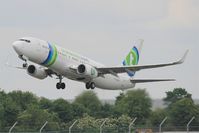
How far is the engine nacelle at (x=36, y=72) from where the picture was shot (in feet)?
259

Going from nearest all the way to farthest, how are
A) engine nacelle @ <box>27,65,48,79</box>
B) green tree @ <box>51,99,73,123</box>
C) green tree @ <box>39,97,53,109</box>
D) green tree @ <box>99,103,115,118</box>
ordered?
1. engine nacelle @ <box>27,65,48,79</box>
2. green tree @ <box>99,103,115,118</box>
3. green tree @ <box>51,99,73,123</box>
4. green tree @ <box>39,97,53,109</box>

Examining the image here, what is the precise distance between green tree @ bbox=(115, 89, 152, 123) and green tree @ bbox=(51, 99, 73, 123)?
873 centimetres

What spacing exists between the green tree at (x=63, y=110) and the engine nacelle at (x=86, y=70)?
25934 millimetres

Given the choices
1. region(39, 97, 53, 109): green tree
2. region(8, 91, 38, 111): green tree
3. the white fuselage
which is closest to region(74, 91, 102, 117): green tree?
the white fuselage

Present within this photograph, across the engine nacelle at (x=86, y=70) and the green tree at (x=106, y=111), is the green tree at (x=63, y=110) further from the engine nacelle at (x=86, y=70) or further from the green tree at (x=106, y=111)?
the engine nacelle at (x=86, y=70)

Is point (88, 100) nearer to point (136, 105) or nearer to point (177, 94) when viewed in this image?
point (136, 105)

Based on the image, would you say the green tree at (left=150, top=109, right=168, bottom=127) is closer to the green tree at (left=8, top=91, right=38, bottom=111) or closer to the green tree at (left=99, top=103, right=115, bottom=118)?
the green tree at (left=99, top=103, right=115, bottom=118)

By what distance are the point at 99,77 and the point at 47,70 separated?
506 centimetres

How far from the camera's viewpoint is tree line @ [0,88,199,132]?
88.9m

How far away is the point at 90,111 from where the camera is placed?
315 ft

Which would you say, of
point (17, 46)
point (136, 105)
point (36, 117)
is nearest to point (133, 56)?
point (136, 105)

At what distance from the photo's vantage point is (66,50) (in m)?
77.4

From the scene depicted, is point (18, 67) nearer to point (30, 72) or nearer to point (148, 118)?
point (30, 72)

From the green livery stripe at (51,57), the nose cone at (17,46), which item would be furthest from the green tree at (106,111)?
the nose cone at (17,46)
